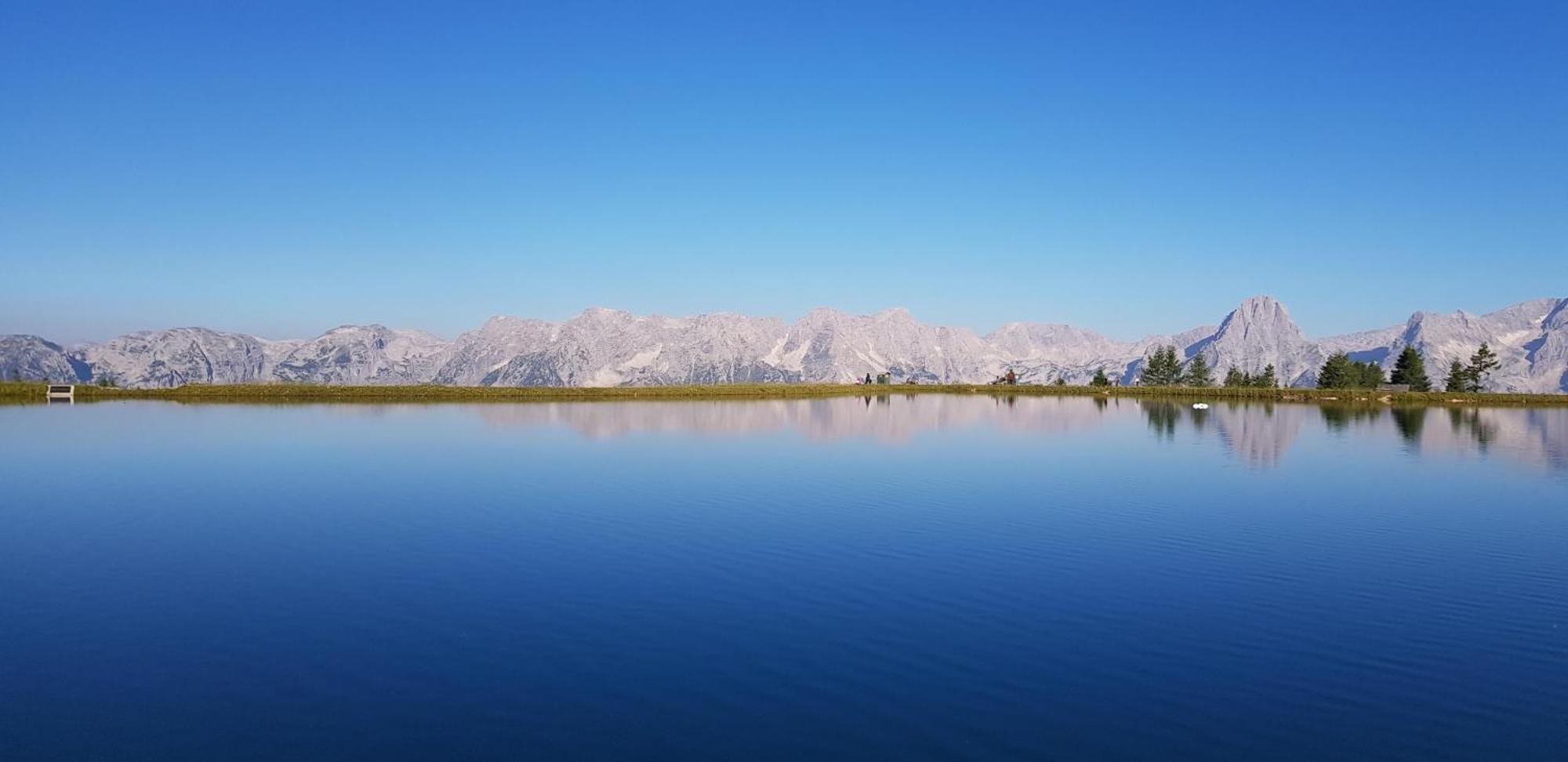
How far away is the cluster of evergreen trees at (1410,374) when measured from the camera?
171250mm

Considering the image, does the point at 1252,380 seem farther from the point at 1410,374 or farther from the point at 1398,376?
the point at 1410,374

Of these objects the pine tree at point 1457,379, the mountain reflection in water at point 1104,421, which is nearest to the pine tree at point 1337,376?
the pine tree at point 1457,379

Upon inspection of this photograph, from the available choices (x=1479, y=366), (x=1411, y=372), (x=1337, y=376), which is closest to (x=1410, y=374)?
(x=1411, y=372)

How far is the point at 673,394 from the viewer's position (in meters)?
138

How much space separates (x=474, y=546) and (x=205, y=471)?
952 inches

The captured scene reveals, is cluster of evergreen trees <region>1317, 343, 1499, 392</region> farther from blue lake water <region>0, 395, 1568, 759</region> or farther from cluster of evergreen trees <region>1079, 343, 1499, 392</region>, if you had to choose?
blue lake water <region>0, 395, 1568, 759</region>

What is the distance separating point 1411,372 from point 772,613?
634ft

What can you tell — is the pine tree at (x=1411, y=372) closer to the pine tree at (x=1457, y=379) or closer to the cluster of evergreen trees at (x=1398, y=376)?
the cluster of evergreen trees at (x=1398, y=376)

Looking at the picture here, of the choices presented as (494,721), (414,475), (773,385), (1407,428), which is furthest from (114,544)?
(773,385)

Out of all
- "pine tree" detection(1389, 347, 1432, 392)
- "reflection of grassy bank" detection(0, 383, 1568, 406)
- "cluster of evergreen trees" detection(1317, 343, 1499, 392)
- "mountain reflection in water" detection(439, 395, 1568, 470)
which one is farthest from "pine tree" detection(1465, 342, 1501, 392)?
"mountain reflection in water" detection(439, 395, 1568, 470)

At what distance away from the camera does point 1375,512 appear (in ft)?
113

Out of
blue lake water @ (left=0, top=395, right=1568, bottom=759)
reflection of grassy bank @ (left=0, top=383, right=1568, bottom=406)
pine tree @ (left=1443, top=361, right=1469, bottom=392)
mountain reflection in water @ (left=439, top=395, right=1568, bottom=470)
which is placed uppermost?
pine tree @ (left=1443, top=361, right=1469, bottom=392)

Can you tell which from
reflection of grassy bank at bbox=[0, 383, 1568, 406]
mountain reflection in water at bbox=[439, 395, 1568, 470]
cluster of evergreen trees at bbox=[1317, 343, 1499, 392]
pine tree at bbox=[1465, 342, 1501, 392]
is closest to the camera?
mountain reflection in water at bbox=[439, 395, 1568, 470]

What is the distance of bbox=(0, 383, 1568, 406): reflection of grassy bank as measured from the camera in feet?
390
